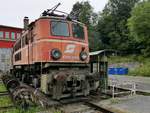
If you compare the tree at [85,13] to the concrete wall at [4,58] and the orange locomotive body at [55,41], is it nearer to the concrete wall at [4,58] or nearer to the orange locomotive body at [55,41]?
the concrete wall at [4,58]

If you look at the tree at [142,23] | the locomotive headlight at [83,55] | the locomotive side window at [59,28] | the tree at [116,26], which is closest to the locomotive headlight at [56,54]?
the locomotive side window at [59,28]

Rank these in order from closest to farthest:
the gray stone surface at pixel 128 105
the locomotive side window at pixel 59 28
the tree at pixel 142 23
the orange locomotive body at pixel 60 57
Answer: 1. the gray stone surface at pixel 128 105
2. the orange locomotive body at pixel 60 57
3. the locomotive side window at pixel 59 28
4. the tree at pixel 142 23

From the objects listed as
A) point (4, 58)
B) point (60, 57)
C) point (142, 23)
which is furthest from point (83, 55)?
point (4, 58)

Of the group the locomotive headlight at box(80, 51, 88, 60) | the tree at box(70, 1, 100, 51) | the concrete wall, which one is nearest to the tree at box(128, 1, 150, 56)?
the concrete wall

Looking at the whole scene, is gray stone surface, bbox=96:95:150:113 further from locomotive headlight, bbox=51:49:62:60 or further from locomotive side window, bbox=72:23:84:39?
locomotive side window, bbox=72:23:84:39

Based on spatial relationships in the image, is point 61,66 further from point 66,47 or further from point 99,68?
point 99,68

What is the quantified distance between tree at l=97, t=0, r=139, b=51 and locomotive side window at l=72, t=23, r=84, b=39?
4422cm

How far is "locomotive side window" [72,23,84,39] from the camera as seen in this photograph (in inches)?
443

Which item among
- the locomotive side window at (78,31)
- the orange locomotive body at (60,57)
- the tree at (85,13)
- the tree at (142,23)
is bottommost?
the orange locomotive body at (60,57)

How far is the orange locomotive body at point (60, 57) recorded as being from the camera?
33.2ft

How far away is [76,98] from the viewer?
36.6 feet

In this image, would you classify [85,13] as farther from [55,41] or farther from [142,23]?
[55,41]

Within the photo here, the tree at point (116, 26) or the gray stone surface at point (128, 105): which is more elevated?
the tree at point (116, 26)

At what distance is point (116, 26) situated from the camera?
206ft
